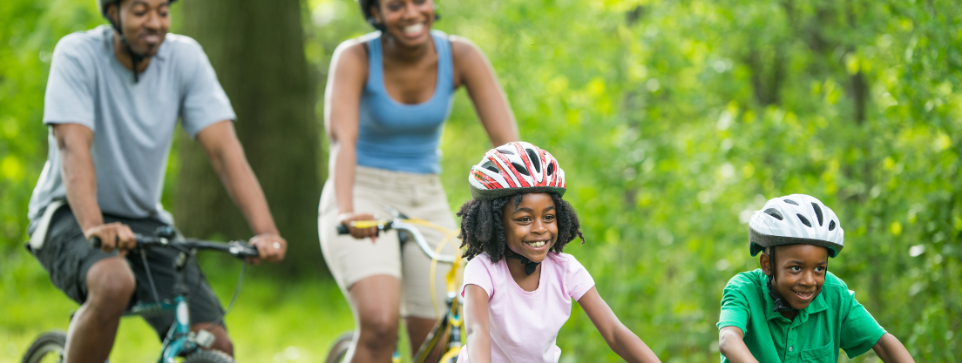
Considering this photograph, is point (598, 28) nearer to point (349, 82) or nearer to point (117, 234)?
point (349, 82)

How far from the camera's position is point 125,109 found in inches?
144

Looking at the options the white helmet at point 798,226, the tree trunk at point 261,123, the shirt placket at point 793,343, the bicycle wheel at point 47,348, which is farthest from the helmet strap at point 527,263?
the tree trunk at point 261,123

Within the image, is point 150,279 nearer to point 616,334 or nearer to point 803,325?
point 616,334

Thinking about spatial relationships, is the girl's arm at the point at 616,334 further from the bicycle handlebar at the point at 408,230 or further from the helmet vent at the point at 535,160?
the bicycle handlebar at the point at 408,230

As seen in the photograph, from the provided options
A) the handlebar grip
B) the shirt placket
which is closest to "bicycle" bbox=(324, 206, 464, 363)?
the handlebar grip

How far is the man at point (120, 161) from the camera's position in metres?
3.33

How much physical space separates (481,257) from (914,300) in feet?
11.1

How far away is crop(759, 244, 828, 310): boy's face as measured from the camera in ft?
8.53

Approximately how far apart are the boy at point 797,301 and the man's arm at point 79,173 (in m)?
2.25

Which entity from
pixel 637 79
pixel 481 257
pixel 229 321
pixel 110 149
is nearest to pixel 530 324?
pixel 481 257

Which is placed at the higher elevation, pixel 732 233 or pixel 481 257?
pixel 732 233

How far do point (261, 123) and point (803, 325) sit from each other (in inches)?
286

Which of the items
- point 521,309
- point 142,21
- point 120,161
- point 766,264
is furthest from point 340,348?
point 766,264

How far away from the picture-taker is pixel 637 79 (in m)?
7.05
